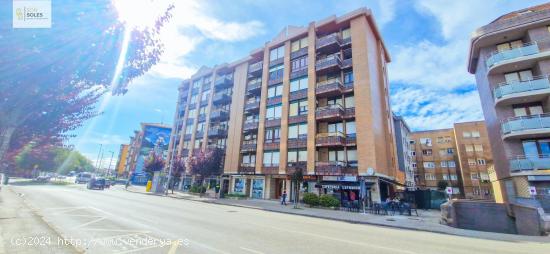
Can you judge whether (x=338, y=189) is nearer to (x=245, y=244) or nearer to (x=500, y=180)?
(x=500, y=180)

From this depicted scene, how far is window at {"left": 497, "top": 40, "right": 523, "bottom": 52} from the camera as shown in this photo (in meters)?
21.7

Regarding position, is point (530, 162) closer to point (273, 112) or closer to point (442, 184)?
point (273, 112)

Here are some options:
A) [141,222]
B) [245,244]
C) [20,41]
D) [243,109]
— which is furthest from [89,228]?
[243,109]

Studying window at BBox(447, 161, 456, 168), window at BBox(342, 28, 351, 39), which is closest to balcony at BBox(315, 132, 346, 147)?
window at BBox(342, 28, 351, 39)

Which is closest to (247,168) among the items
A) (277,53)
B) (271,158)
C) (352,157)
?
(271,158)

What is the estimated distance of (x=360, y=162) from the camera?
24062mm

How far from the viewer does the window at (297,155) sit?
28.1 metres

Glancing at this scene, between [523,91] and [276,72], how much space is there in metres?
26.0

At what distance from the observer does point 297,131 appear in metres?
29.4

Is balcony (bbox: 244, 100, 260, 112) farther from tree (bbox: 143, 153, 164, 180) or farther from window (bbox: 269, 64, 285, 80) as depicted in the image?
tree (bbox: 143, 153, 164, 180)

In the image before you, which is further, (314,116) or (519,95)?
(314,116)

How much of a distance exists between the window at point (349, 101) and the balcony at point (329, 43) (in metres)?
7.15

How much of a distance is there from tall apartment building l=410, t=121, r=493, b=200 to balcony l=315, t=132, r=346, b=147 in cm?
3536

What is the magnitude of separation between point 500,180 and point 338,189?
15315mm
